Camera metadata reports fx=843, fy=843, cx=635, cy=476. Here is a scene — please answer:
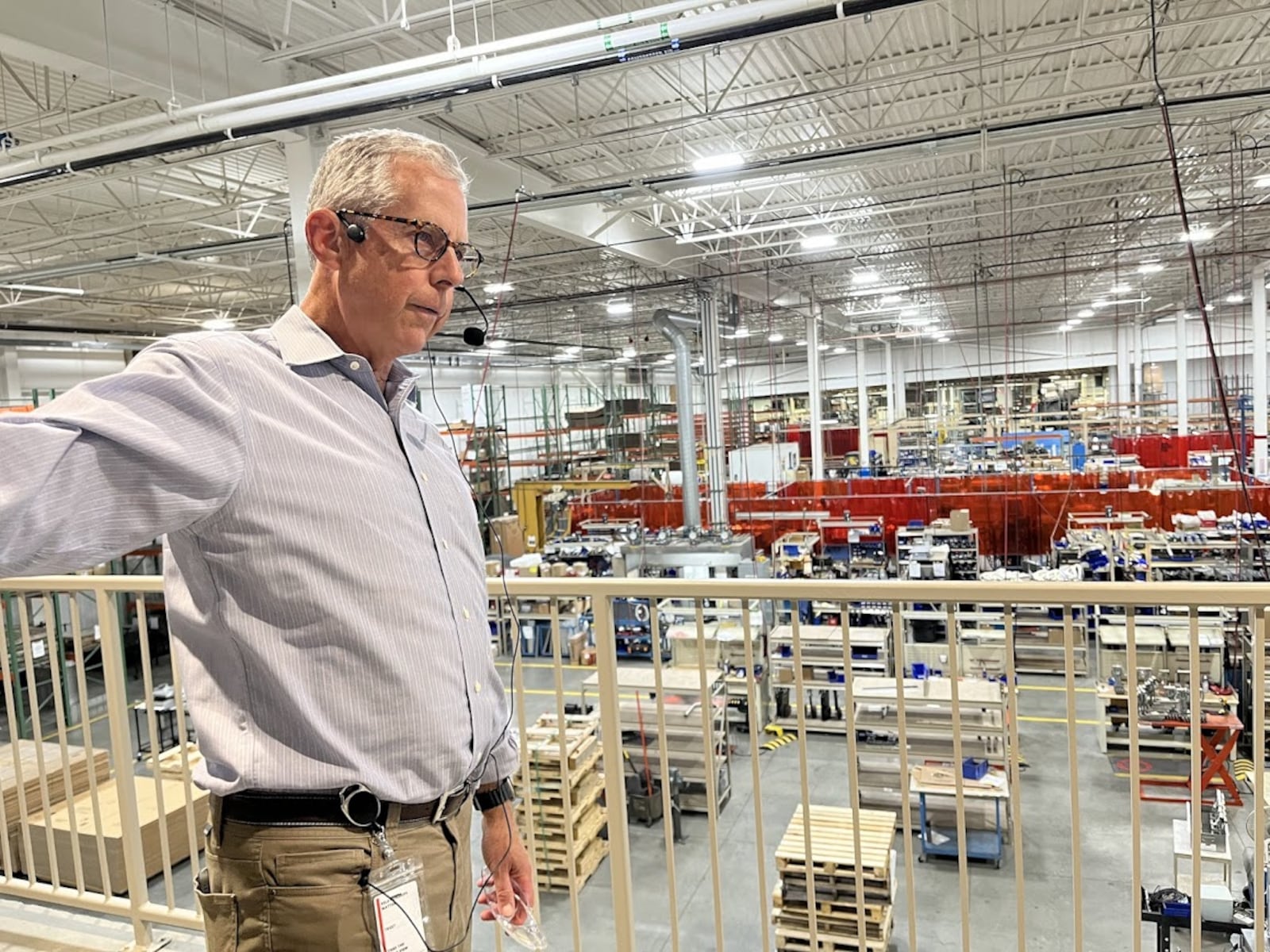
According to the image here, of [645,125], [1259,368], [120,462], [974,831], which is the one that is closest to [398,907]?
[120,462]

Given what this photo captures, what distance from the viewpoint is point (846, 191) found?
36.1 feet

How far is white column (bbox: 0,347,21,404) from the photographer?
15969 mm

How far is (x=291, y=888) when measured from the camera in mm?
1062

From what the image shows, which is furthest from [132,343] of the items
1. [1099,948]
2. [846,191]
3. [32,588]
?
[1099,948]

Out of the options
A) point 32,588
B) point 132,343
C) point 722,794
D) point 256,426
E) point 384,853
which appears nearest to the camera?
point 256,426

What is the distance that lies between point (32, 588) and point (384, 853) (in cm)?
210

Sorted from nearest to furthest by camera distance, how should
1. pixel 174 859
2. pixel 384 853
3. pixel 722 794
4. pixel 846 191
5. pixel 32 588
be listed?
pixel 384 853
pixel 32 588
pixel 174 859
pixel 722 794
pixel 846 191

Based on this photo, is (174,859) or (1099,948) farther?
(174,859)

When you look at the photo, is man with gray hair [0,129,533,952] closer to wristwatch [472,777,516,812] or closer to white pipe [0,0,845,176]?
wristwatch [472,777,516,812]

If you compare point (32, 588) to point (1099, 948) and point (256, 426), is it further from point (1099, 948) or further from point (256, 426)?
point (1099, 948)

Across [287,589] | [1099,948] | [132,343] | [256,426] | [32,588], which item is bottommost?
[1099,948]

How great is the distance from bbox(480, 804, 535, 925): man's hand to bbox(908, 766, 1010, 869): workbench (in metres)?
6.76

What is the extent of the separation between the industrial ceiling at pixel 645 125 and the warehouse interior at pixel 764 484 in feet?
0.17

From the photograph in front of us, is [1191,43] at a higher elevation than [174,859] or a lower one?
higher
